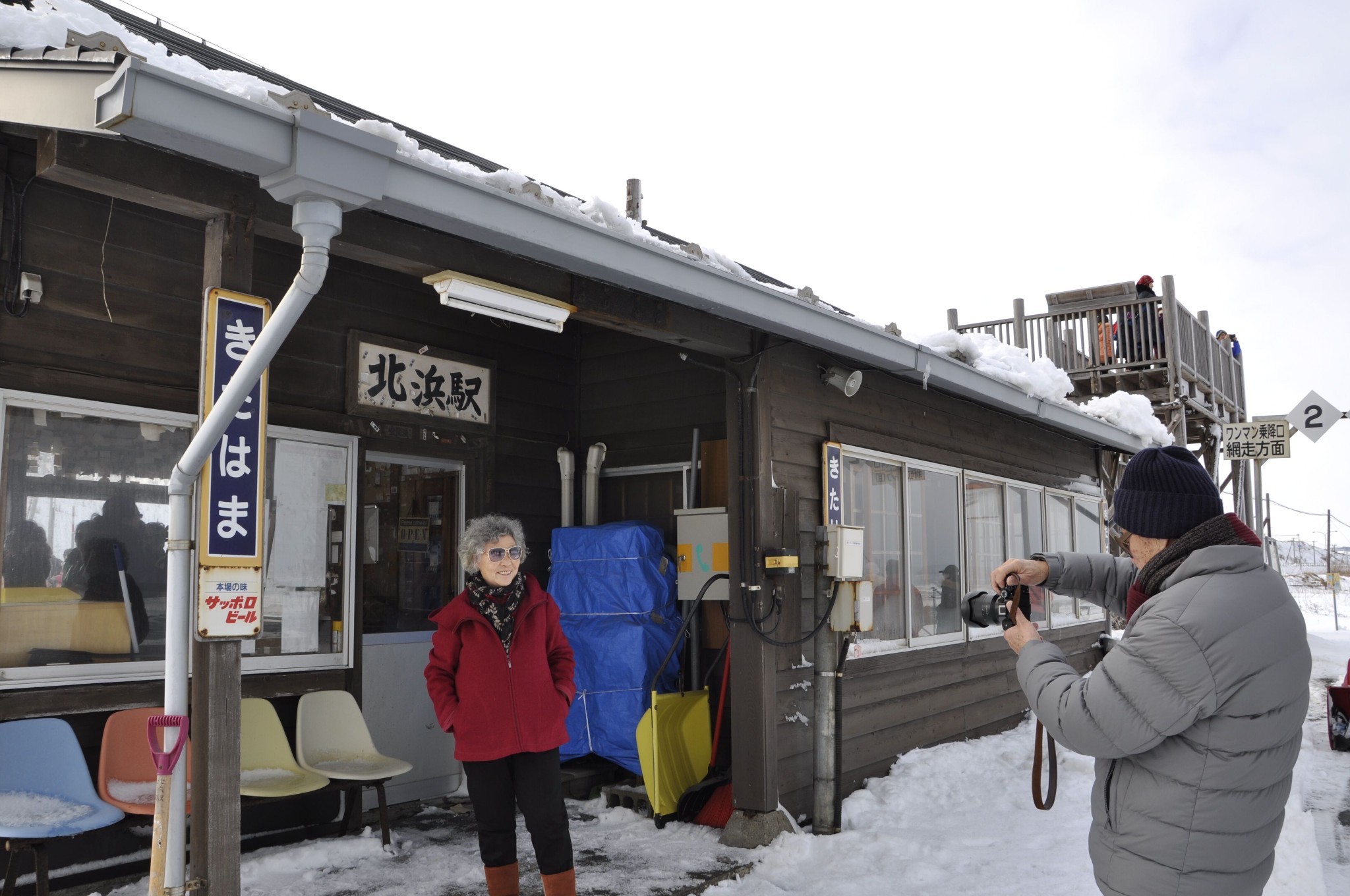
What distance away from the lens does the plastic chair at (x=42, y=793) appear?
3.28 m

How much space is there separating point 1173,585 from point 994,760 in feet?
16.3

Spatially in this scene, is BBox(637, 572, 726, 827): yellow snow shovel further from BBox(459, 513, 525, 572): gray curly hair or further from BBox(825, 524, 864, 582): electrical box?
BBox(459, 513, 525, 572): gray curly hair

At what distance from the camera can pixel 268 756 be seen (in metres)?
4.33

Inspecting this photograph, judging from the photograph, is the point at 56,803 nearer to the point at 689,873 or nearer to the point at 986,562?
the point at 689,873

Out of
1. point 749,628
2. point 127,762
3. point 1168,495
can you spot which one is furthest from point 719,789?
point 1168,495

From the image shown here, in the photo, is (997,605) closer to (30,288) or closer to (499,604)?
(499,604)

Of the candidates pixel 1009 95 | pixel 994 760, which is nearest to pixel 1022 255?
pixel 1009 95

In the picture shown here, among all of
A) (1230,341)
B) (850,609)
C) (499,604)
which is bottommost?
(850,609)

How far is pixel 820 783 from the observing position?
194 inches

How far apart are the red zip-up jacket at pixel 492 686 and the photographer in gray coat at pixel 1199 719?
191 centimetres

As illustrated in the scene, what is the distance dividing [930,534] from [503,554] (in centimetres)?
385

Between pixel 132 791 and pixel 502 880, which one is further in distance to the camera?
pixel 132 791

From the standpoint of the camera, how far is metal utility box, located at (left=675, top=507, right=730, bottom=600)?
17.9 ft

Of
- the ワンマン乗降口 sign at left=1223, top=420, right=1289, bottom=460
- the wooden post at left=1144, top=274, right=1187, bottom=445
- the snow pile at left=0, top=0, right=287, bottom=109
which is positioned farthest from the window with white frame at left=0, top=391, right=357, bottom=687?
the wooden post at left=1144, top=274, right=1187, bottom=445
